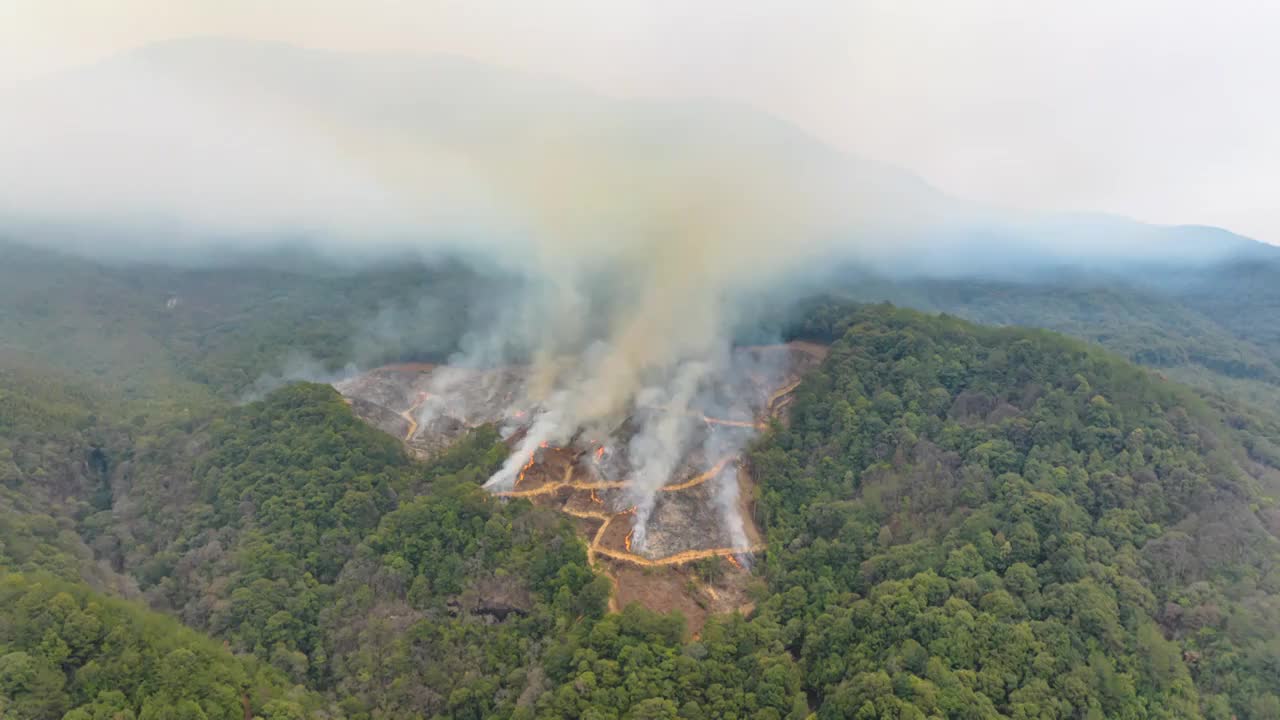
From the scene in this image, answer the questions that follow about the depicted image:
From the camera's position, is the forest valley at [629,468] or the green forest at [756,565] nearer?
the green forest at [756,565]

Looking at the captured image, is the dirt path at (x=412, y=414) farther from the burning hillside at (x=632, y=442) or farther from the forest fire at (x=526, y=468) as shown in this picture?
the forest fire at (x=526, y=468)

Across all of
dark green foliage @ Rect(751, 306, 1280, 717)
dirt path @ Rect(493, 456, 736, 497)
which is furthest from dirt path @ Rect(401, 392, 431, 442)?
dark green foliage @ Rect(751, 306, 1280, 717)

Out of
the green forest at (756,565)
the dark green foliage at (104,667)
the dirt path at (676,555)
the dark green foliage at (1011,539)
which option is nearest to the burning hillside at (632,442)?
the dirt path at (676,555)

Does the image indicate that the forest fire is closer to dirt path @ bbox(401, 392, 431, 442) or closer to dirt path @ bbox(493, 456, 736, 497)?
dirt path @ bbox(493, 456, 736, 497)

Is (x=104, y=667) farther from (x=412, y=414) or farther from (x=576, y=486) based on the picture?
(x=412, y=414)

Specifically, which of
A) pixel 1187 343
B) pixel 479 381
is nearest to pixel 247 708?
pixel 479 381

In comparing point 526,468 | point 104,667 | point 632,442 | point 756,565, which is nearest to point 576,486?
point 526,468

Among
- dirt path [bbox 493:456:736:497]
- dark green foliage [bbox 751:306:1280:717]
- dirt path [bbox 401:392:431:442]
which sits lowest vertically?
dirt path [bbox 401:392:431:442]

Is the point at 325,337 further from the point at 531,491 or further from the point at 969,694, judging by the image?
the point at 969,694
